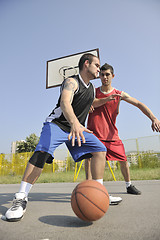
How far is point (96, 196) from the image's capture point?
1.81 m

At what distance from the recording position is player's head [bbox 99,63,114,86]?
11.6ft

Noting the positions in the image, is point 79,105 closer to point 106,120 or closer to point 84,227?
point 106,120


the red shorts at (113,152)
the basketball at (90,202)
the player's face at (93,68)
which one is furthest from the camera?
the red shorts at (113,152)

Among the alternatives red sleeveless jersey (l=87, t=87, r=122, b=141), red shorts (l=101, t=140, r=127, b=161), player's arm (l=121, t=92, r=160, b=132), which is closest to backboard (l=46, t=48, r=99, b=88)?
red sleeveless jersey (l=87, t=87, r=122, b=141)

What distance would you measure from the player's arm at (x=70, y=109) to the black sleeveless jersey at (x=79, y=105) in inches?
4.7

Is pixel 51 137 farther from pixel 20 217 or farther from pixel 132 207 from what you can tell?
pixel 132 207

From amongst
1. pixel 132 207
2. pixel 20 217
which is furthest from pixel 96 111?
pixel 20 217

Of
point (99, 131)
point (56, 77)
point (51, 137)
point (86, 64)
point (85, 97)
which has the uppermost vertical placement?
point (56, 77)

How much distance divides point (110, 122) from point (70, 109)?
1662mm

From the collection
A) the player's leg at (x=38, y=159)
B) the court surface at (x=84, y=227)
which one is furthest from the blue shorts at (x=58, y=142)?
the court surface at (x=84, y=227)

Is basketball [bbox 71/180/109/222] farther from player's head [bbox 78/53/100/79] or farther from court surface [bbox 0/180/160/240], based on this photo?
player's head [bbox 78/53/100/79]

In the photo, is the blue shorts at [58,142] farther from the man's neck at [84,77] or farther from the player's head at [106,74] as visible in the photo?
the player's head at [106,74]

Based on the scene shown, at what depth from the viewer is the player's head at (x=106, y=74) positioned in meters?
3.53

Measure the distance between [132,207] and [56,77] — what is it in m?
6.33
